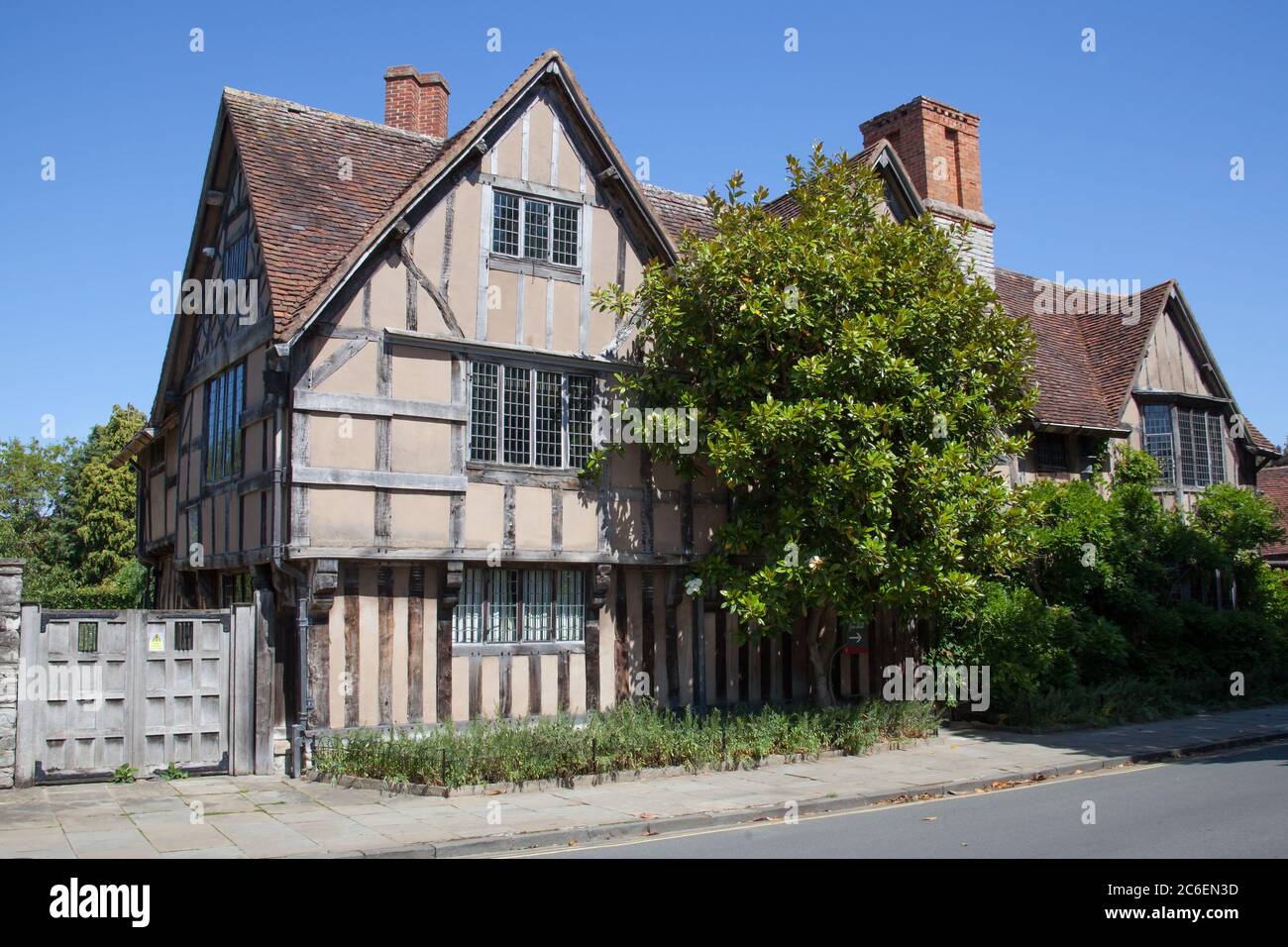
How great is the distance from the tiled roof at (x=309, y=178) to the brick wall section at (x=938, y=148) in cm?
1021

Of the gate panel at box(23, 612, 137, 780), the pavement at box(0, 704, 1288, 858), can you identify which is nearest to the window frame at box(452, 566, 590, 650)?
the pavement at box(0, 704, 1288, 858)

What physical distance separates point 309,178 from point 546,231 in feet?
11.1

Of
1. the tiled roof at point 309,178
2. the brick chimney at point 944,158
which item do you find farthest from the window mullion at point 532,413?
the brick chimney at point 944,158

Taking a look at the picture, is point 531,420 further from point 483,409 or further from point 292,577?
point 292,577

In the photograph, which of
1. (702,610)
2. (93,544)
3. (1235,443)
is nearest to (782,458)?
(702,610)

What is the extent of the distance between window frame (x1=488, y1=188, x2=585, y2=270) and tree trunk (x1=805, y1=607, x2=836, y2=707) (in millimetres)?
6245

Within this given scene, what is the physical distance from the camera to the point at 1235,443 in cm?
2564

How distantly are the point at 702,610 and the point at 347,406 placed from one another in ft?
19.5

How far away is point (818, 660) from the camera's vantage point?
16.5 metres

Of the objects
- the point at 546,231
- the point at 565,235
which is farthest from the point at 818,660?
the point at 546,231

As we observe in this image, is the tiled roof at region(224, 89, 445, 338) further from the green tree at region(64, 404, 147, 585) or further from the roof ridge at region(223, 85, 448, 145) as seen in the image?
the green tree at region(64, 404, 147, 585)

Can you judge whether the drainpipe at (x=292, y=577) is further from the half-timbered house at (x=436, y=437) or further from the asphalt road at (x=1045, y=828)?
the asphalt road at (x=1045, y=828)

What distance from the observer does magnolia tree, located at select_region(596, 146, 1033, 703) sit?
14.0 metres
